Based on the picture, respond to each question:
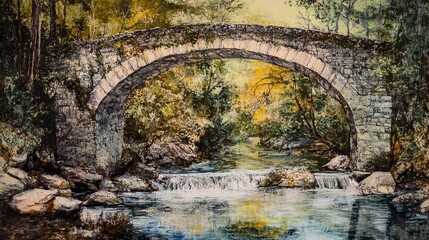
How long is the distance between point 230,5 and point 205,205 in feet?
4.44

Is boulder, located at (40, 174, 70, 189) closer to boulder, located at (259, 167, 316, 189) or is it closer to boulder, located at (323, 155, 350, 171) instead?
boulder, located at (259, 167, 316, 189)

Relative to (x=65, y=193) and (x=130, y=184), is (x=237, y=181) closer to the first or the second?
(x=130, y=184)

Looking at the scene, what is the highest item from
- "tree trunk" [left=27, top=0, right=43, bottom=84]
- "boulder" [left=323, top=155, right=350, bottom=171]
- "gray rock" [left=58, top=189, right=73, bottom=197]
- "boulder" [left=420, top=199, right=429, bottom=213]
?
"tree trunk" [left=27, top=0, right=43, bottom=84]

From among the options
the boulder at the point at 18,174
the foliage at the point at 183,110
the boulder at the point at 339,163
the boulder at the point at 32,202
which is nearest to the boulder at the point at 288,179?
the boulder at the point at 339,163

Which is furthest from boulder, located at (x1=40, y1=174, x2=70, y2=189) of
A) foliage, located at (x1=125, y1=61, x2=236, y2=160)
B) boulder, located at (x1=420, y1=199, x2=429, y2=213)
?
boulder, located at (x1=420, y1=199, x2=429, y2=213)

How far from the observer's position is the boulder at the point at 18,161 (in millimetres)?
3969

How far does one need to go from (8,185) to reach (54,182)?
29cm

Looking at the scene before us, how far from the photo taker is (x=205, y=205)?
13.2ft

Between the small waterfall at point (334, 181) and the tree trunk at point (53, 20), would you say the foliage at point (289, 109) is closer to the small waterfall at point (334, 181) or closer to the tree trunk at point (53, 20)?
the small waterfall at point (334, 181)

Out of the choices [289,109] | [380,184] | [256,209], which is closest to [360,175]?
[380,184]

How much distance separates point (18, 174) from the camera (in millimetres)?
3973

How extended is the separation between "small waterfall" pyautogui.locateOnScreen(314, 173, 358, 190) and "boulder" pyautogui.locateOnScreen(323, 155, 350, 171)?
1.7 inches

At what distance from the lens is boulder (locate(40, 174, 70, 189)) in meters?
4.01

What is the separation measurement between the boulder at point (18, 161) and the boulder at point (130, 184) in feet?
2.03
